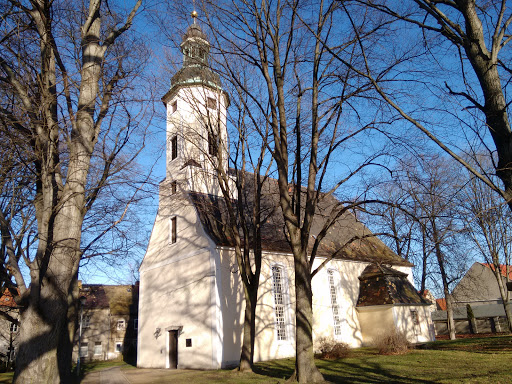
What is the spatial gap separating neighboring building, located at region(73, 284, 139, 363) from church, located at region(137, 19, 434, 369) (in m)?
19.1

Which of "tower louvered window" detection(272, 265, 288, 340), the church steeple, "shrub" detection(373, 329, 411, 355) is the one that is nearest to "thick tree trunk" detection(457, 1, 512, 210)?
the church steeple

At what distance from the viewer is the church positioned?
17344mm

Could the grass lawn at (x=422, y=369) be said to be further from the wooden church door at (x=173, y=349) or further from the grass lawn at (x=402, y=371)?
the wooden church door at (x=173, y=349)

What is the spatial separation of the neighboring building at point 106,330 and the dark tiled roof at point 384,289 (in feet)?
79.4

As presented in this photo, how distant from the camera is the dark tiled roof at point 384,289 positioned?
924 inches

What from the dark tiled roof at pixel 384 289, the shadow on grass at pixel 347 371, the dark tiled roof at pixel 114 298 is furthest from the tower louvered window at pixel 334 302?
the dark tiled roof at pixel 114 298

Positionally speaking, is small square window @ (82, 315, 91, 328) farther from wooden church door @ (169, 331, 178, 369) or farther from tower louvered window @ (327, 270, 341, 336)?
tower louvered window @ (327, 270, 341, 336)

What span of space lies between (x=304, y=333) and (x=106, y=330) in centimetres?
3466

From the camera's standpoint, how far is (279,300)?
2009 cm

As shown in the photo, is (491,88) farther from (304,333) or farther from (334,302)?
(334,302)

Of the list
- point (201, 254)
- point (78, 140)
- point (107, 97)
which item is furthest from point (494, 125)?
point (201, 254)

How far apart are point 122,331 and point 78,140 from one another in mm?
37127

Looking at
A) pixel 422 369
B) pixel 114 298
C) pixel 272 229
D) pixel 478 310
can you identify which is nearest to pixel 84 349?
pixel 114 298

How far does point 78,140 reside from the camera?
7.20 meters
